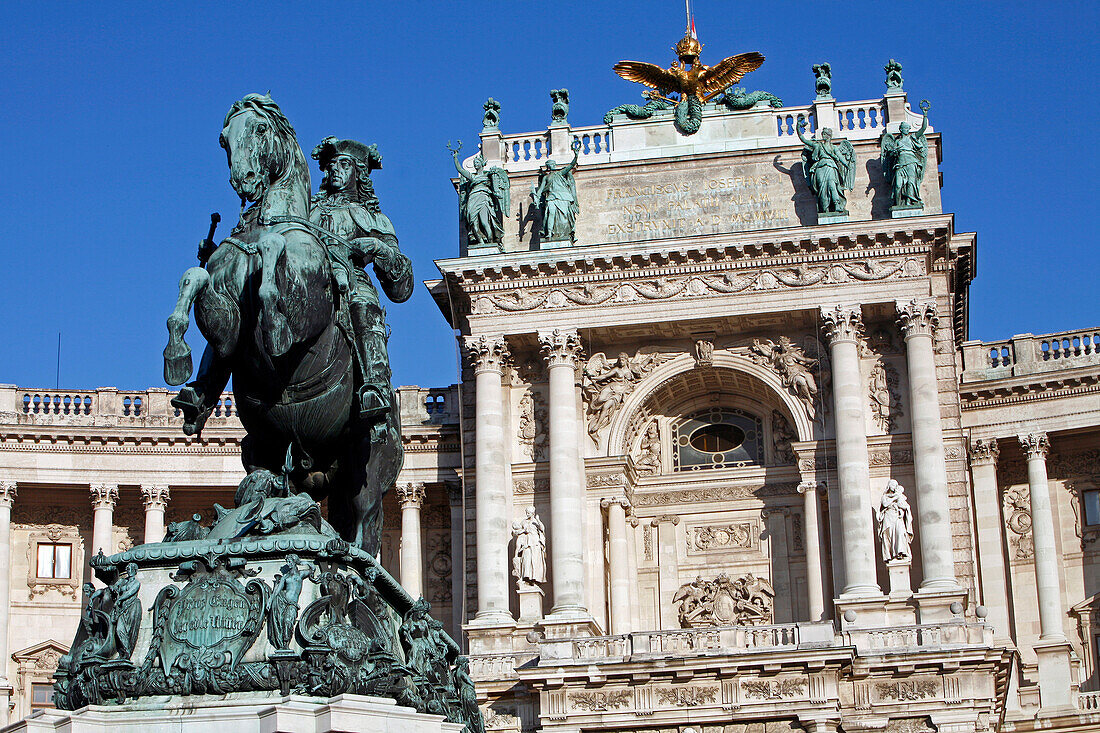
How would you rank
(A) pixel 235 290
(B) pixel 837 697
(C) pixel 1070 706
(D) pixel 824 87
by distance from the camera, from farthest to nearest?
(D) pixel 824 87, (C) pixel 1070 706, (B) pixel 837 697, (A) pixel 235 290

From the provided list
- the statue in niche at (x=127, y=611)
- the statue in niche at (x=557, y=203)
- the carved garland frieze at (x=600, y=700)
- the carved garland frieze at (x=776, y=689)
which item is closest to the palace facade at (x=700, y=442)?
the statue in niche at (x=557, y=203)

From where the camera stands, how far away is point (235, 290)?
10453mm

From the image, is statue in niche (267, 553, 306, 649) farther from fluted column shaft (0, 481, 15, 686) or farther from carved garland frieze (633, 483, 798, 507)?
fluted column shaft (0, 481, 15, 686)

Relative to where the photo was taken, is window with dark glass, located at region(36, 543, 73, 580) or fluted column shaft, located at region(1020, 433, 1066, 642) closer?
fluted column shaft, located at region(1020, 433, 1066, 642)

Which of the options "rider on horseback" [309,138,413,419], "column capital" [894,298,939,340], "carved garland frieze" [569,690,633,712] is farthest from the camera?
"column capital" [894,298,939,340]

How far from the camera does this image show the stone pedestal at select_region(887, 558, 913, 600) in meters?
40.9

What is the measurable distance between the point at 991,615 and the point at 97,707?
38569 mm

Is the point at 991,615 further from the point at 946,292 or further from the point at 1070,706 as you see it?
the point at 946,292

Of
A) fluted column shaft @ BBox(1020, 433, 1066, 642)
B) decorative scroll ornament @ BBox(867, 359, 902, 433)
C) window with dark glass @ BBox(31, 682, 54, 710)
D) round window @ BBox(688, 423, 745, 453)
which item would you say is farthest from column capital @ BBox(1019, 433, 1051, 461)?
window with dark glass @ BBox(31, 682, 54, 710)

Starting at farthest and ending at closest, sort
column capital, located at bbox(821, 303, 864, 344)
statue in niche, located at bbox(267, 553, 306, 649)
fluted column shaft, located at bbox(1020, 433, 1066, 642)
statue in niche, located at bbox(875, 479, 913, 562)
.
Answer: fluted column shaft, located at bbox(1020, 433, 1066, 642) → column capital, located at bbox(821, 303, 864, 344) → statue in niche, located at bbox(875, 479, 913, 562) → statue in niche, located at bbox(267, 553, 306, 649)

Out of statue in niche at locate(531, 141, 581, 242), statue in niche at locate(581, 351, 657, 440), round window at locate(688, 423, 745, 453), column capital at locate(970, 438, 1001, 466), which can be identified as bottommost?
column capital at locate(970, 438, 1001, 466)

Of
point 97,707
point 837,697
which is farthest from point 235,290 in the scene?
point 837,697

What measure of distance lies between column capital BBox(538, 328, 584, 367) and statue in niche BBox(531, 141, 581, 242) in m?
2.44

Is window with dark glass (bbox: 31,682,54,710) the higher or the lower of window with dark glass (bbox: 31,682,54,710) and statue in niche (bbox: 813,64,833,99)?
the lower
